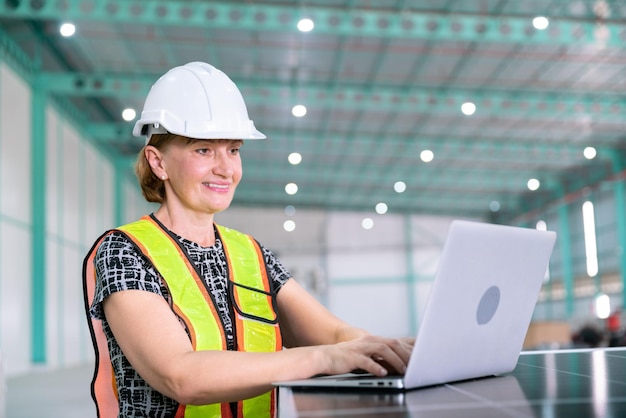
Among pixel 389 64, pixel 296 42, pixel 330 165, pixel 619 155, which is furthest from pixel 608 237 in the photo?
pixel 296 42

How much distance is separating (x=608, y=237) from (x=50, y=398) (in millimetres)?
21947

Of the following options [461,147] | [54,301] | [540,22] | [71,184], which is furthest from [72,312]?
[540,22]

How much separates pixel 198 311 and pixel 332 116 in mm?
20307

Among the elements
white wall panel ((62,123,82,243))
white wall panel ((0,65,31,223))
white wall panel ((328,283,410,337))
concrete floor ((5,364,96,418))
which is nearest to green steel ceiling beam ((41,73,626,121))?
white wall panel ((0,65,31,223))

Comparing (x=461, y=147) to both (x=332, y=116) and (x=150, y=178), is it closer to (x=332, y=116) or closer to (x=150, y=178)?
(x=332, y=116)

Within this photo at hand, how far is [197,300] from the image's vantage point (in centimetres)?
204

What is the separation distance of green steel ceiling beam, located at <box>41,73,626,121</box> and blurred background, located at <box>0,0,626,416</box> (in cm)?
4

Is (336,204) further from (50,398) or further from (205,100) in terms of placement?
(205,100)

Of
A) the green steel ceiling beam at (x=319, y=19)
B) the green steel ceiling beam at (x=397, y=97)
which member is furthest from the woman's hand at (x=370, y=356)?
the green steel ceiling beam at (x=397, y=97)

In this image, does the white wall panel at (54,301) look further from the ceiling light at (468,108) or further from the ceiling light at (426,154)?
the ceiling light at (426,154)

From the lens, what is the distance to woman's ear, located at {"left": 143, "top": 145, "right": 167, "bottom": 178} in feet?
7.36

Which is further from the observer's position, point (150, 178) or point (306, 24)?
point (306, 24)

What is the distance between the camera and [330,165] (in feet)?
92.0

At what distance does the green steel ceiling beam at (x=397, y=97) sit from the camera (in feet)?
57.0
